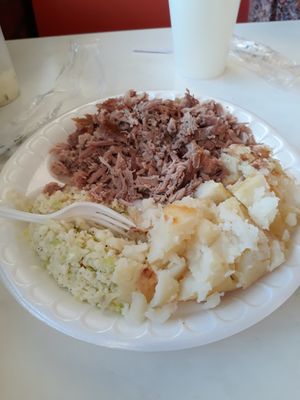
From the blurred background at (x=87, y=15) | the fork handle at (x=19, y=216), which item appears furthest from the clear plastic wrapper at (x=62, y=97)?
the blurred background at (x=87, y=15)

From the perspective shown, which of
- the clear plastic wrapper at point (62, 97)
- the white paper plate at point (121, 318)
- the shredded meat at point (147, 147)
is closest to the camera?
the white paper plate at point (121, 318)

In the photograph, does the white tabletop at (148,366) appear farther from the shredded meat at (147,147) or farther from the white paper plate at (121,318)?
the shredded meat at (147,147)

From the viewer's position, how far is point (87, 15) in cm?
204

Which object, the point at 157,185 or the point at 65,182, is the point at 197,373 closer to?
the point at 157,185

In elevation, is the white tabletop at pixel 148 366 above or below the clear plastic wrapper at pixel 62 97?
below

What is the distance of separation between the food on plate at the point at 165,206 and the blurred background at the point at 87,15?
113cm

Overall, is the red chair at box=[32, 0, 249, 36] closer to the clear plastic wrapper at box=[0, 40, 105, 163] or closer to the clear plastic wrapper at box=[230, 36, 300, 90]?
the clear plastic wrapper at box=[0, 40, 105, 163]

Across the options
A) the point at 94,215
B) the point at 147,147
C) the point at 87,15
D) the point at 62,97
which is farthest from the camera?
the point at 87,15

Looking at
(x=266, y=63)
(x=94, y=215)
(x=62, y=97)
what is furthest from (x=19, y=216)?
(x=266, y=63)

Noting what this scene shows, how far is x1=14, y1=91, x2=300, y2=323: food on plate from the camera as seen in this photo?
68 centimetres

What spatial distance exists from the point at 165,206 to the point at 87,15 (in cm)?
153

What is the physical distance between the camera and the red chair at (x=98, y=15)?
2002 millimetres

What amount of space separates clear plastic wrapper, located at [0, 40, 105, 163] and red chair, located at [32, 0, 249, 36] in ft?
1.63

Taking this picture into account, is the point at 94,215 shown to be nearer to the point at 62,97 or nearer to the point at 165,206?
the point at 165,206
